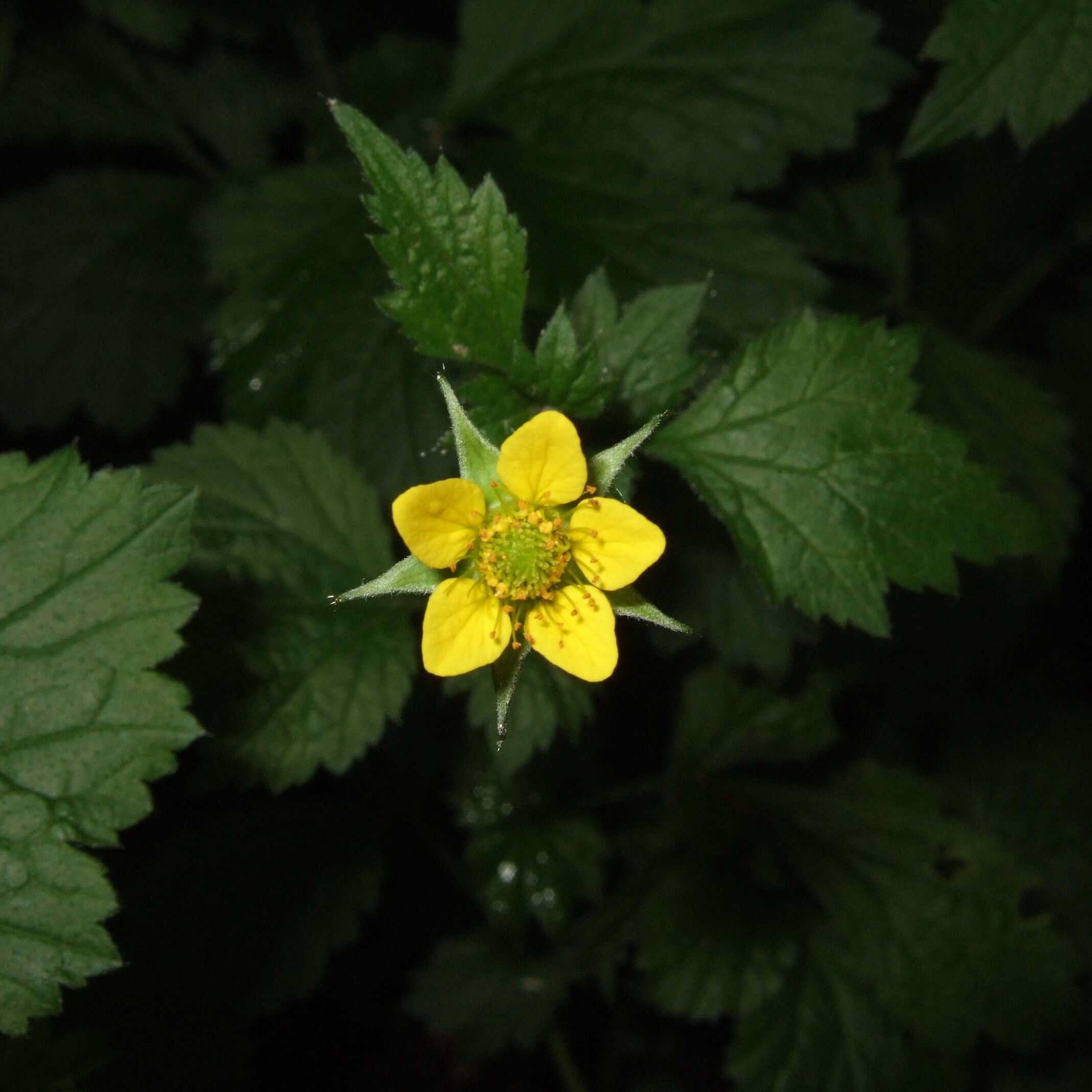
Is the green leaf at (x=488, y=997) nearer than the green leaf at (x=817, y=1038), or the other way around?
the green leaf at (x=817, y=1038)

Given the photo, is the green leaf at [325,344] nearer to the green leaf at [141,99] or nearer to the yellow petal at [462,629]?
the yellow petal at [462,629]

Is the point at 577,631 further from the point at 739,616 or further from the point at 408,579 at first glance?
the point at 739,616

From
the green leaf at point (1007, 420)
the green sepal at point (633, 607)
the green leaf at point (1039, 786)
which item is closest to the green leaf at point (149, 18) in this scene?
the green leaf at point (1007, 420)

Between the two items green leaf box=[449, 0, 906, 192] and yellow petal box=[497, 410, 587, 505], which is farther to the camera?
green leaf box=[449, 0, 906, 192]

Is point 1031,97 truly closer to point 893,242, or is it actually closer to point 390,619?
point 893,242

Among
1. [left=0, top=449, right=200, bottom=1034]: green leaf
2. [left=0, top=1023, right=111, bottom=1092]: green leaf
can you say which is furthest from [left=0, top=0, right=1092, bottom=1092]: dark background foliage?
[left=0, top=449, right=200, bottom=1034]: green leaf

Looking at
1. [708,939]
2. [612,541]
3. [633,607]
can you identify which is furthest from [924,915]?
[612,541]

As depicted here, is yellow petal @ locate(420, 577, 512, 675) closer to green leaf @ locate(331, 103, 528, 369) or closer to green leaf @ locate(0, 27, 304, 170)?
green leaf @ locate(331, 103, 528, 369)
